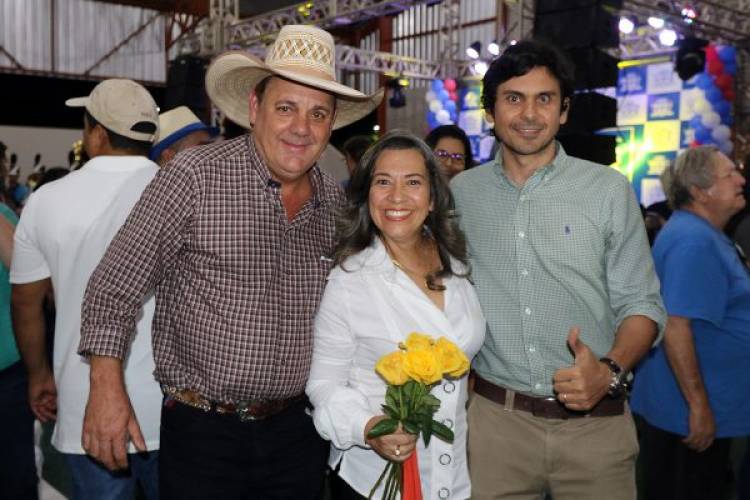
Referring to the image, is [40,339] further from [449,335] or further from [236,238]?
[449,335]

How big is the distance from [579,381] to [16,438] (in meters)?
2.19

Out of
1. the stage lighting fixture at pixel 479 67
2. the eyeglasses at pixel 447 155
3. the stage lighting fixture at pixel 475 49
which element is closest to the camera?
the eyeglasses at pixel 447 155

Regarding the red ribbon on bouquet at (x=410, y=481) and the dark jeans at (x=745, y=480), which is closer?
the red ribbon on bouquet at (x=410, y=481)

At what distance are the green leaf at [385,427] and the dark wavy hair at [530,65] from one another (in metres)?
1.13

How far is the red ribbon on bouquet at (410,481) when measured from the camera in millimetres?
2012

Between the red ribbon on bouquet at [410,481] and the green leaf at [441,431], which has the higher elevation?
the green leaf at [441,431]

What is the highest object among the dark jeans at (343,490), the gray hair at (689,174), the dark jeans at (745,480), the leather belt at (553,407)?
the gray hair at (689,174)

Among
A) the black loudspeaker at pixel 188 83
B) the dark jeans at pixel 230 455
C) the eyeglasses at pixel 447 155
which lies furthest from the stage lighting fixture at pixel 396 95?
the dark jeans at pixel 230 455

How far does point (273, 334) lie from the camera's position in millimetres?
2119

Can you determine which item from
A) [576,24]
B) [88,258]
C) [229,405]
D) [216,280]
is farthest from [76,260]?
[576,24]

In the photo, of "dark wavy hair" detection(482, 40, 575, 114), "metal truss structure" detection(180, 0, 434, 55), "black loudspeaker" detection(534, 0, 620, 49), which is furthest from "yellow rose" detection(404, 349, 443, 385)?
"metal truss structure" detection(180, 0, 434, 55)

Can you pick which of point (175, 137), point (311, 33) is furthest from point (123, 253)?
point (175, 137)

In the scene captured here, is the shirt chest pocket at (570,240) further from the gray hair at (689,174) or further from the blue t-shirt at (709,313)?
the gray hair at (689,174)

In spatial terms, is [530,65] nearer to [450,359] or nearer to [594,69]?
[450,359]
